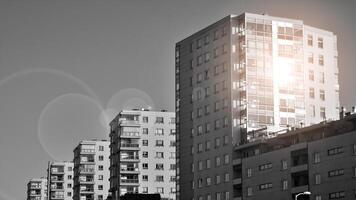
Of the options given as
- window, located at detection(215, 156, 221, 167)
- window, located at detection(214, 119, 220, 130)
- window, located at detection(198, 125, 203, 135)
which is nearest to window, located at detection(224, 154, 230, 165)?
window, located at detection(215, 156, 221, 167)

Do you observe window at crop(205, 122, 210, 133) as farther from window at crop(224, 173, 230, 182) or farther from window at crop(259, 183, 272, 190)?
window at crop(259, 183, 272, 190)

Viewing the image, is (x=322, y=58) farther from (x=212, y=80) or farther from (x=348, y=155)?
(x=348, y=155)

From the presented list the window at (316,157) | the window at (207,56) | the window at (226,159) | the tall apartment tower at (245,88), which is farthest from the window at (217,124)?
the window at (316,157)

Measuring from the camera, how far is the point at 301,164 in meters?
120

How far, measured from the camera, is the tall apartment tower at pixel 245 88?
14062cm

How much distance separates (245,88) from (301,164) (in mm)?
25200

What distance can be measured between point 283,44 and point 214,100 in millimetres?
16965

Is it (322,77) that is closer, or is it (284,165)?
(284,165)

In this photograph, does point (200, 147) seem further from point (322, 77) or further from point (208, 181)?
point (322, 77)

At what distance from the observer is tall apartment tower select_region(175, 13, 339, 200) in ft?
461

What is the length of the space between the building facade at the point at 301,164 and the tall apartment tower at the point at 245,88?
442 centimetres

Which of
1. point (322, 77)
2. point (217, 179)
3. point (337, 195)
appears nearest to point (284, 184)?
point (337, 195)

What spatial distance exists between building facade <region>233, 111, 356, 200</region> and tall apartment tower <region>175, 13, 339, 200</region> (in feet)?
14.5

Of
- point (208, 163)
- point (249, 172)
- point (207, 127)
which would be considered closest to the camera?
point (249, 172)
